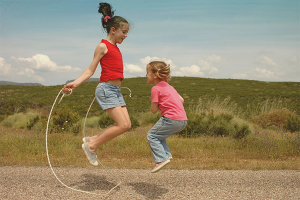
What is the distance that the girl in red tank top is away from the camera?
13.3ft

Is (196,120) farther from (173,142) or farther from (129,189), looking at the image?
(129,189)

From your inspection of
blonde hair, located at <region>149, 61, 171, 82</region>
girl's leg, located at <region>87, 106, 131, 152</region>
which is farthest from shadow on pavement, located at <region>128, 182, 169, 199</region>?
blonde hair, located at <region>149, 61, 171, 82</region>

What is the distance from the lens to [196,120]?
1125cm

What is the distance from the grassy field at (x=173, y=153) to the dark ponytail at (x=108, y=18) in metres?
3.02

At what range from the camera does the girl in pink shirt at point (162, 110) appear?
12.5 feet

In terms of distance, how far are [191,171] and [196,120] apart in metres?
5.94

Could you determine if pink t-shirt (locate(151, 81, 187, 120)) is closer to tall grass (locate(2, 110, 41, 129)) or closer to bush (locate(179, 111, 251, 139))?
bush (locate(179, 111, 251, 139))

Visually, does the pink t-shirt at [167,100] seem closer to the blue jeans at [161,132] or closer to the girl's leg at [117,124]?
the blue jeans at [161,132]

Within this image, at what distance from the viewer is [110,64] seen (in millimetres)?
4102

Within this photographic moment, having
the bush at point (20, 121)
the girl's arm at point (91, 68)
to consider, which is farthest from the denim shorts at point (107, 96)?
the bush at point (20, 121)

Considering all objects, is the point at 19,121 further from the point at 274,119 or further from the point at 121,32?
the point at 274,119

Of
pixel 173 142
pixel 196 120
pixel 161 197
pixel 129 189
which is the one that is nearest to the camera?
pixel 161 197

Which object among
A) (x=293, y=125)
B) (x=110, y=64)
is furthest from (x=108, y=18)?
(x=293, y=125)

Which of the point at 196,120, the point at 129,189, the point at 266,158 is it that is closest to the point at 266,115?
the point at 196,120
